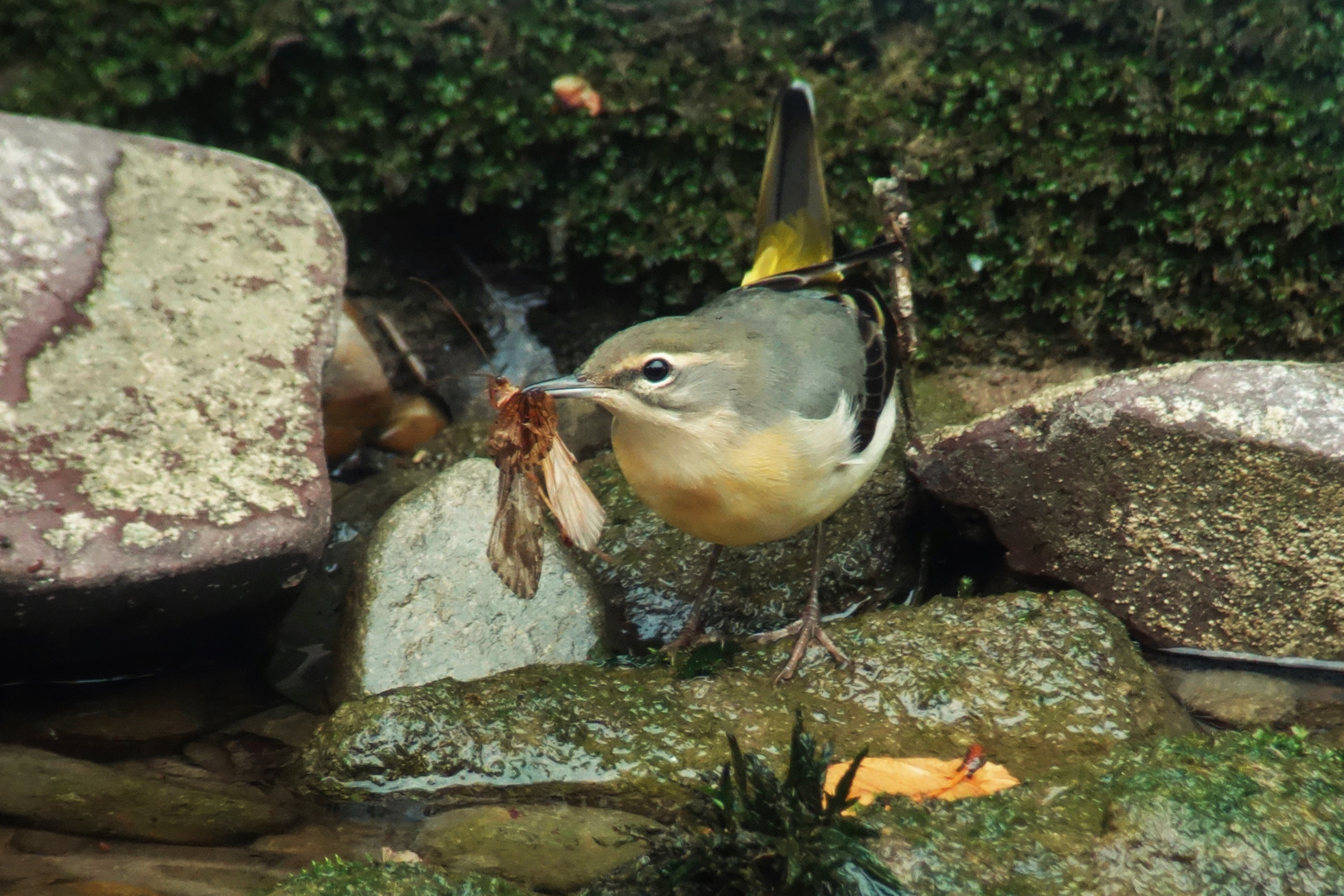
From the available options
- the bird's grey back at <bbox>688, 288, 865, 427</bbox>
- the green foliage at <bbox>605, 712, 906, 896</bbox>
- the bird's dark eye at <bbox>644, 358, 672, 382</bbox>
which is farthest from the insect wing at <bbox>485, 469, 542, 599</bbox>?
the green foliage at <bbox>605, 712, 906, 896</bbox>

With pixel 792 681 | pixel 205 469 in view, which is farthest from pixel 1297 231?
pixel 205 469

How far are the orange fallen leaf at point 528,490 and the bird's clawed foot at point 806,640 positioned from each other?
976mm

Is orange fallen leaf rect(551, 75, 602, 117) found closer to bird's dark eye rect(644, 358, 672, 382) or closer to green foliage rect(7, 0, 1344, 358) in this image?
green foliage rect(7, 0, 1344, 358)

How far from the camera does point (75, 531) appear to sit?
434 cm

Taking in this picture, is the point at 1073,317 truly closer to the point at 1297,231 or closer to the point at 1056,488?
the point at 1297,231

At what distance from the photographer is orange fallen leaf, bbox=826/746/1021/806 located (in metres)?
4.03

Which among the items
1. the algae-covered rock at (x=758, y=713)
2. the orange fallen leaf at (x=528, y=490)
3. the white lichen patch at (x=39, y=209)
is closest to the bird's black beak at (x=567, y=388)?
the orange fallen leaf at (x=528, y=490)

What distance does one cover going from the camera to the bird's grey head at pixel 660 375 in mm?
4145

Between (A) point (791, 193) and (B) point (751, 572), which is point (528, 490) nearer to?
(B) point (751, 572)

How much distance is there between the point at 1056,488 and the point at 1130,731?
1.13 m

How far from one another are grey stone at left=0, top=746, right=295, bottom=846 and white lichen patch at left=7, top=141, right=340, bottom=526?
867 mm

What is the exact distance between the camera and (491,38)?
7.02 m

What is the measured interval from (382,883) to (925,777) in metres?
1.87

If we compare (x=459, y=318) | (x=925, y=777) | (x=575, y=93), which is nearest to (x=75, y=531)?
(x=459, y=318)
